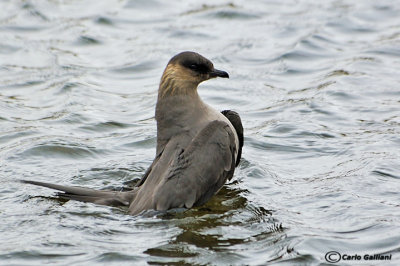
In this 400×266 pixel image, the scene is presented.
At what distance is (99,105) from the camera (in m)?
11.5

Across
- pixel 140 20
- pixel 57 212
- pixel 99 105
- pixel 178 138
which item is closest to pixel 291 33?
pixel 140 20

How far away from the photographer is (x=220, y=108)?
11.3 metres

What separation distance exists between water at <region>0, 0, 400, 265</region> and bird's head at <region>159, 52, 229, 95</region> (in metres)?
1.19

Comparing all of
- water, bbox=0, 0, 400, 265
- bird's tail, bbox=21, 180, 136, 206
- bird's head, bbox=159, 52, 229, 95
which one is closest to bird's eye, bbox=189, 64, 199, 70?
bird's head, bbox=159, 52, 229, 95

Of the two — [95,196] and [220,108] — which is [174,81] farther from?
[220,108]

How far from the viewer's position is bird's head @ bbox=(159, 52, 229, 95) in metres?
8.35

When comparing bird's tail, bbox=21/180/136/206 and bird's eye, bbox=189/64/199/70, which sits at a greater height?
bird's eye, bbox=189/64/199/70

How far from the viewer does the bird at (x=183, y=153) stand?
7684mm

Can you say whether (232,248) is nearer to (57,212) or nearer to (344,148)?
(57,212)

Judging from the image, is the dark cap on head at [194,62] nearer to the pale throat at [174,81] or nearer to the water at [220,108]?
the pale throat at [174,81]

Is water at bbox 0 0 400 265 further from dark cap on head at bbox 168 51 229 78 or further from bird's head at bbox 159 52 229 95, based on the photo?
dark cap on head at bbox 168 51 229 78

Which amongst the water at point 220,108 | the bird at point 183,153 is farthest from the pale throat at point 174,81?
the water at point 220,108

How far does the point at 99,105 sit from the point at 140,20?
170 inches

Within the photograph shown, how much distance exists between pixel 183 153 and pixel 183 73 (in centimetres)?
102
